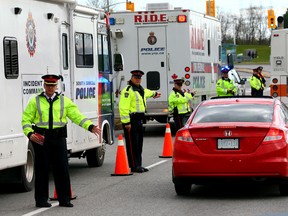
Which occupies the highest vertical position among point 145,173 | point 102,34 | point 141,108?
point 102,34

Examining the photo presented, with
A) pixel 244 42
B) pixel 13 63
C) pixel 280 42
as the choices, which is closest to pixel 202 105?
pixel 13 63

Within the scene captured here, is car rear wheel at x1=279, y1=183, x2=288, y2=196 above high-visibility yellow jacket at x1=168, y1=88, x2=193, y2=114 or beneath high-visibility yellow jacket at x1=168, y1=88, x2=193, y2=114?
beneath

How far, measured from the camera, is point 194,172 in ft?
40.4

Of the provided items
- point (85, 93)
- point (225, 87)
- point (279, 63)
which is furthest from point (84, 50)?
point (279, 63)

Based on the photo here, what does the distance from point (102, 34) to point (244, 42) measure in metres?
136

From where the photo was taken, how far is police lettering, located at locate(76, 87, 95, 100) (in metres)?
16.0

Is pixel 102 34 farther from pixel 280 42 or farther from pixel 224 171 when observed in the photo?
pixel 280 42

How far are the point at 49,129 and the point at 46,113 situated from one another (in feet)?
0.69

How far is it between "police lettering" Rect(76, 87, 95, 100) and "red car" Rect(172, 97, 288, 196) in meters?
3.71

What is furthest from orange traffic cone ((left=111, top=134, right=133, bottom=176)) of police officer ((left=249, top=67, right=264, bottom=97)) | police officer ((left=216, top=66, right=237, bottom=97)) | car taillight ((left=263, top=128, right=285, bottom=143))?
police officer ((left=249, top=67, right=264, bottom=97))

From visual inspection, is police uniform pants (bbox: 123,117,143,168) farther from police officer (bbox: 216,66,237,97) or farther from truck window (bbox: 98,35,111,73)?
police officer (bbox: 216,66,237,97)

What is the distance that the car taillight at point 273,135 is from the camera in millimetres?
12180

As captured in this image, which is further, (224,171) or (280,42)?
(280,42)

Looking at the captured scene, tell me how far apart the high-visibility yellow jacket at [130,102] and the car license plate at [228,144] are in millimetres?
4311
